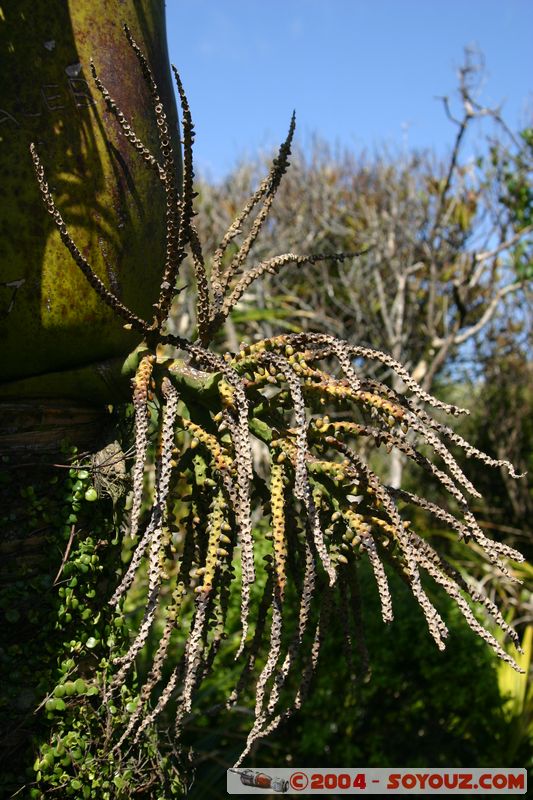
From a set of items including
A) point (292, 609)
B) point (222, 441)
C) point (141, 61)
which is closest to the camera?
point (141, 61)

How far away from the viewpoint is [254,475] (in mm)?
2258

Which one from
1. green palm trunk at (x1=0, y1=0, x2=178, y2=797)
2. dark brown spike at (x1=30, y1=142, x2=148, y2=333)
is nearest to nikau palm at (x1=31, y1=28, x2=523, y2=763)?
dark brown spike at (x1=30, y1=142, x2=148, y2=333)

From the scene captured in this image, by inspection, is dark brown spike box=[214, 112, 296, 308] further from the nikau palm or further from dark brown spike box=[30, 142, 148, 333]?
dark brown spike box=[30, 142, 148, 333]

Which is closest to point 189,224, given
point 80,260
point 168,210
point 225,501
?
point 168,210

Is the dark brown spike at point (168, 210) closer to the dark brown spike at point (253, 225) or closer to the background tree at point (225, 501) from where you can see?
the background tree at point (225, 501)

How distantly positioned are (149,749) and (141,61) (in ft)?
6.14

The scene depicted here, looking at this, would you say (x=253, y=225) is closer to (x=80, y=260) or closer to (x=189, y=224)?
(x=189, y=224)

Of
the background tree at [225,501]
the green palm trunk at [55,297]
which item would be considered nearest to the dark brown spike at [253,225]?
the background tree at [225,501]

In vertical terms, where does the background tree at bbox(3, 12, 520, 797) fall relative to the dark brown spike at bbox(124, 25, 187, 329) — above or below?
below

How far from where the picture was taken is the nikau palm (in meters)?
1.84

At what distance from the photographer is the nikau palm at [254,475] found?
72.4 inches

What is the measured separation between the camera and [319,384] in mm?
2010

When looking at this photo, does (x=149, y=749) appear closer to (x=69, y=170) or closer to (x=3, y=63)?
(x=69, y=170)

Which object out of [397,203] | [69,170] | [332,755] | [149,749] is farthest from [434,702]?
[397,203]
